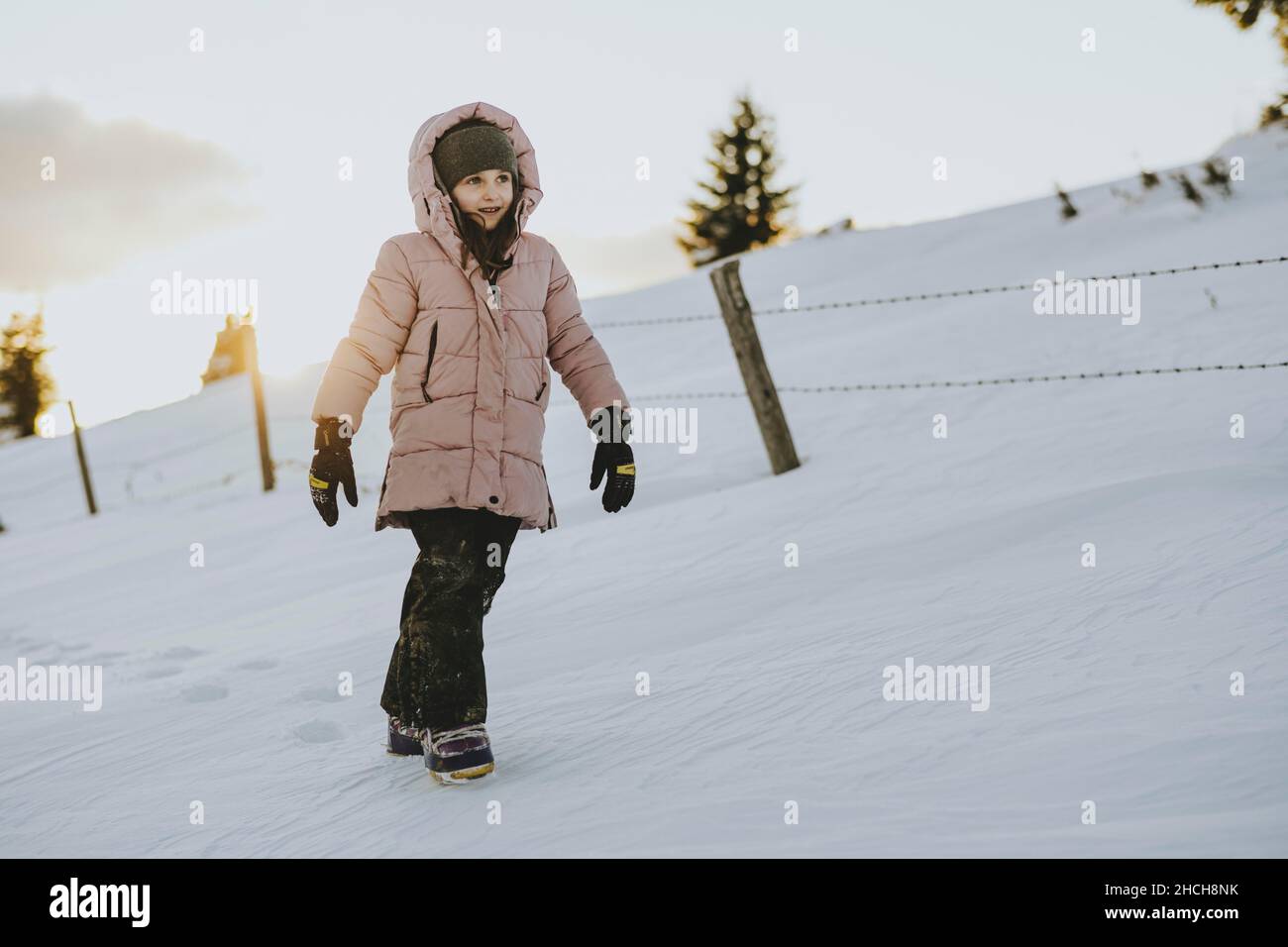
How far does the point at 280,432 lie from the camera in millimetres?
15766

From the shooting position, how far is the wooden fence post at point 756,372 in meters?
5.86

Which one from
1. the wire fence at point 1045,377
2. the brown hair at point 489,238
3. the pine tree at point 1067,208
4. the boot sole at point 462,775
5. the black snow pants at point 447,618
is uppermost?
the pine tree at point 1067,208

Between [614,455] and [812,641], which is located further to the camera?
[812,641]

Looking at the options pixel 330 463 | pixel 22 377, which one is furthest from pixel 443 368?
pixel 22 377

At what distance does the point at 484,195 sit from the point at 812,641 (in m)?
1.69

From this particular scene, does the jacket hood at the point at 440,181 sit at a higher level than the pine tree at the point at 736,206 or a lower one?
lower

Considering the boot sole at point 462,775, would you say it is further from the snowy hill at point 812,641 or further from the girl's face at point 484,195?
the girl's face at point 484,195

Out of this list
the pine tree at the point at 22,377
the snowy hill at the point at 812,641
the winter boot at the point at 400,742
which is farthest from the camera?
the pine tree at the point at 22,377

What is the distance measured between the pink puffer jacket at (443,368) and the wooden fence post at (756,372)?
3338mm

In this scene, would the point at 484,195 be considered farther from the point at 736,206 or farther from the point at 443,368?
the point at 736,206

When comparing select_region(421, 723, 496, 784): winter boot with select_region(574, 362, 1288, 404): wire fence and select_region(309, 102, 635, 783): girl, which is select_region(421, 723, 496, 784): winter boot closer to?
select_region(309, 102, 635, 783): girl

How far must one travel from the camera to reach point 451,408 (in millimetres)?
2494

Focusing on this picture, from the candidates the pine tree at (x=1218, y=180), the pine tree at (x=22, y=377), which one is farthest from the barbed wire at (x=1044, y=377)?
the pine tree at (x=22, y=377)
